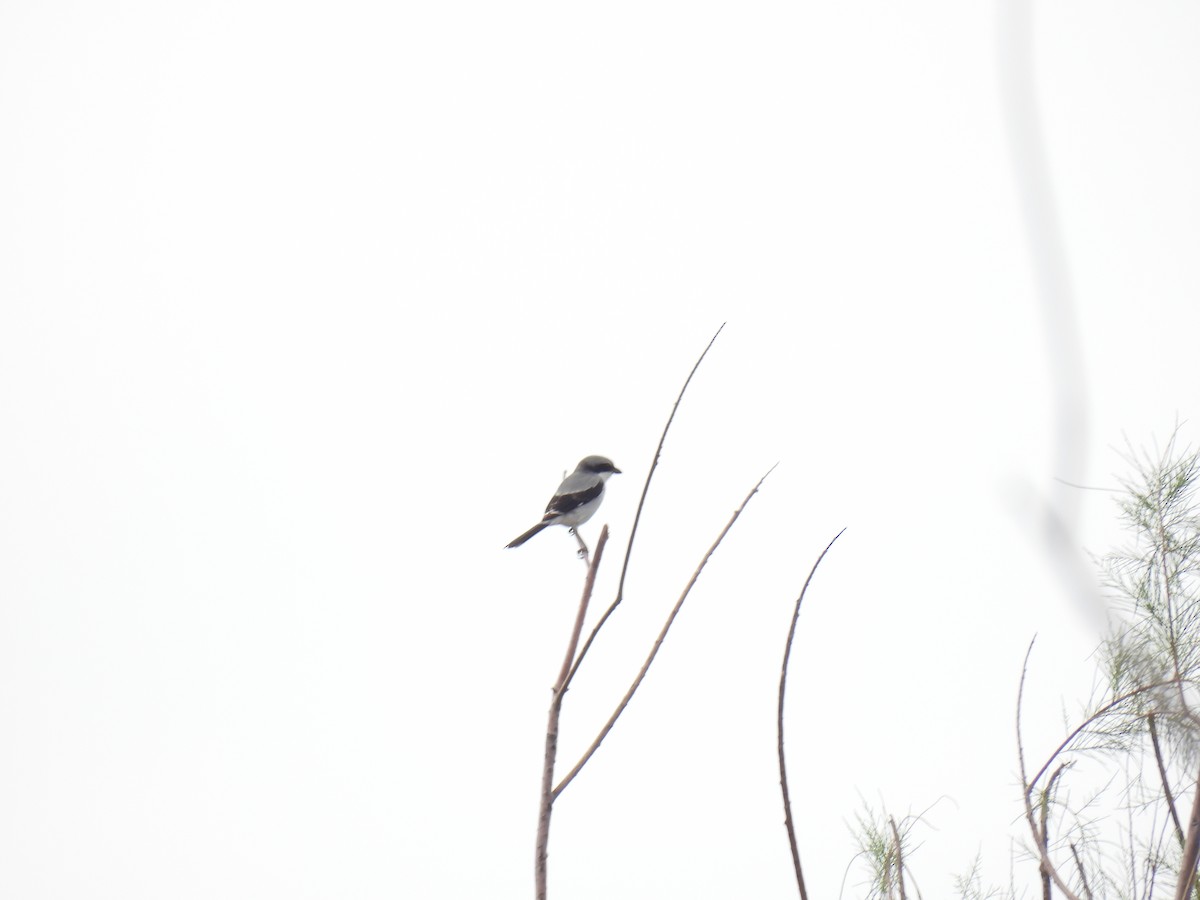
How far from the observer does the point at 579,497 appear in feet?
27.9

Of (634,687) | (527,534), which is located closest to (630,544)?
(634,687)

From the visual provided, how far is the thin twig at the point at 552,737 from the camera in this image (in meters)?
1.77

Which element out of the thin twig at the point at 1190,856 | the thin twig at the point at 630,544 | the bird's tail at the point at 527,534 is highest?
A: the bird's tail at the point at 527,534

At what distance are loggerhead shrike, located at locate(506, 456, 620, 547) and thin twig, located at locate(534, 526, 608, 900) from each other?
5.61 meters

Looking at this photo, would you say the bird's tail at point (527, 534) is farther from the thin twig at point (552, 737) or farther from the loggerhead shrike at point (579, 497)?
the thin twig at point (552, 737)

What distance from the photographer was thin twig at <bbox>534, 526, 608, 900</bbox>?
5.82ft

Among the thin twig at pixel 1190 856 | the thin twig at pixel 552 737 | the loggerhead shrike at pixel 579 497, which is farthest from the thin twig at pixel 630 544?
the loggerhead shrike at pixel 579 497

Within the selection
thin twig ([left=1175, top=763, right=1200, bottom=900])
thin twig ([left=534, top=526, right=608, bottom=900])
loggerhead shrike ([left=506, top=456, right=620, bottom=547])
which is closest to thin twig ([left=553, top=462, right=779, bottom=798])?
thin twig ([left=534, top=526, right=608, bottom=900])

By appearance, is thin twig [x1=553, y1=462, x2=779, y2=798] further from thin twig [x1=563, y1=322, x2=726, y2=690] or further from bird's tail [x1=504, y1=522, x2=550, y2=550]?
bird's tail [x1=504, y1=522, x2=550, y2=550]

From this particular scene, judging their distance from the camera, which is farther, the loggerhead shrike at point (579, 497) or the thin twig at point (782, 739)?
the loggerhead shrike at point (579, 497)

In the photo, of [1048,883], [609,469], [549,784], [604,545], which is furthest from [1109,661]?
[609,469]

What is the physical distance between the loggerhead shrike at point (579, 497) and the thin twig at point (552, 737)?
561 centimetres

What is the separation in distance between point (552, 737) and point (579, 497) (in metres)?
6.59

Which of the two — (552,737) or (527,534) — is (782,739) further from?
(527,534)
